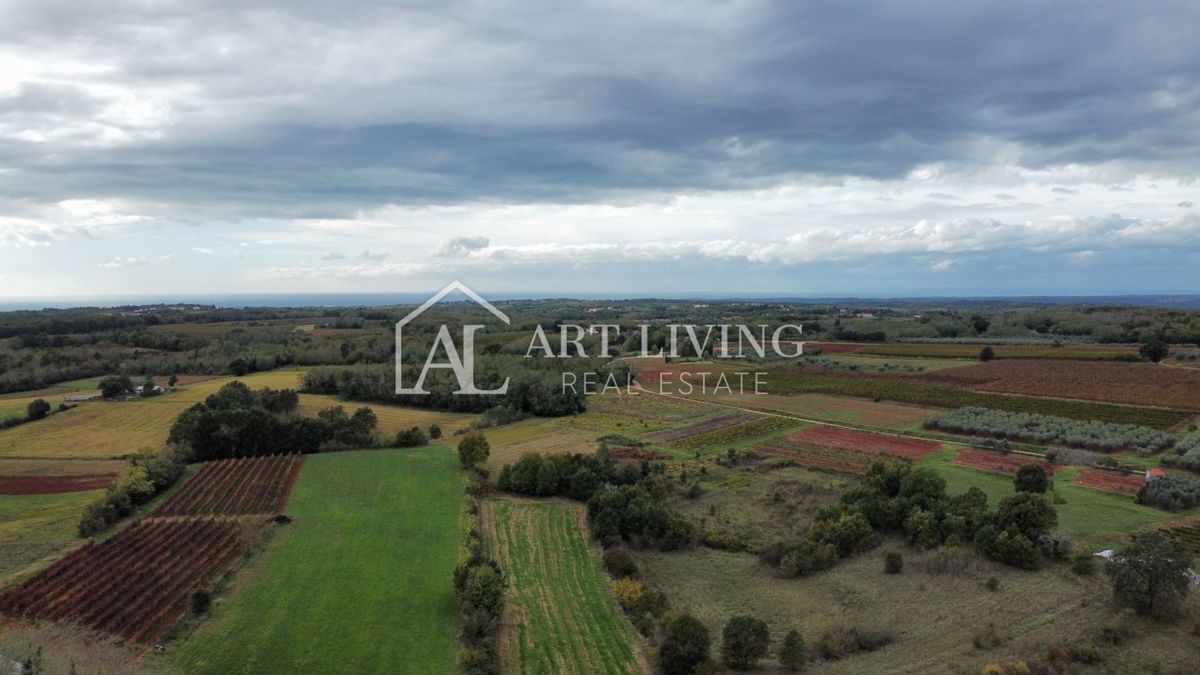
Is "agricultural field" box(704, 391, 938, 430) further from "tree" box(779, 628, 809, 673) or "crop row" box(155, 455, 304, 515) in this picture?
"crop row" box(155, 455, 304, 515)

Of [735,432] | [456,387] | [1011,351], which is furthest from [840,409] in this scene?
[1011,351]

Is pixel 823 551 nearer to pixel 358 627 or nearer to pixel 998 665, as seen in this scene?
pixel 998 665

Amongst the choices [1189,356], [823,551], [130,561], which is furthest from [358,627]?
[1189,356]

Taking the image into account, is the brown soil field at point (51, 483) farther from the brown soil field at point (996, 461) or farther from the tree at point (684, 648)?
the brown soil field at point (996, 461)

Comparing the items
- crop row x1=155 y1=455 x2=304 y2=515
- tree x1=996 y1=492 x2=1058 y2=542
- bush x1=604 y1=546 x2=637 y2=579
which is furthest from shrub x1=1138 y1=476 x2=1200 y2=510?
crop row x1=155 y1=455 x2=304 y2=515

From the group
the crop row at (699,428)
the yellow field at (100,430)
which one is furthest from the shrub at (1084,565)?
the yellow field at (100,430)

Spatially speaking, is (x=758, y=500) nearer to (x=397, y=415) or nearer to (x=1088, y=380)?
(x=397, y=415)
